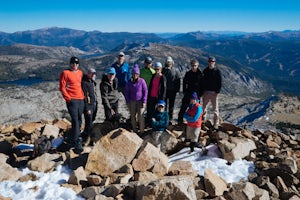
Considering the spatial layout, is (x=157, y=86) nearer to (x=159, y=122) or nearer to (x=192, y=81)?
(x=192, y=81)

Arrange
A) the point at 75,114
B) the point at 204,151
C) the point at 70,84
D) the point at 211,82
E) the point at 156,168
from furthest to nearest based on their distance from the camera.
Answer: the point at 211,82 < the point at 204,151 < the point at 75,114 < the point at 70,84 < the point at 156,168

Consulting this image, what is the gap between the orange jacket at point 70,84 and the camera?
593 inches

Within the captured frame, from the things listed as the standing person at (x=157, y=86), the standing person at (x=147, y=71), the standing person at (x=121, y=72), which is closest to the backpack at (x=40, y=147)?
the standing person at (x=121, y=72)

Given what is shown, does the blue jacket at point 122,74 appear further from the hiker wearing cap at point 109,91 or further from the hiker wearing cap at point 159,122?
the hiker wearing cap at point 159,122

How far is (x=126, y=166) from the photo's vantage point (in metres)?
14.1

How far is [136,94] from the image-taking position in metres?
17.0

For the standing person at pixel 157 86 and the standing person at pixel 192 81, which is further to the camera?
the standing person at pixel 192 81

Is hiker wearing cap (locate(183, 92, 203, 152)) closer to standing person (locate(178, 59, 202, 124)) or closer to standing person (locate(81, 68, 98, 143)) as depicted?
standing person (locate(178, 59, 202, 124))

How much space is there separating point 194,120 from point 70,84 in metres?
6.06

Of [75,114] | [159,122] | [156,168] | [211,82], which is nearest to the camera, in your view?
[156,168]

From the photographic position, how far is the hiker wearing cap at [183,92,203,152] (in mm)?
16250

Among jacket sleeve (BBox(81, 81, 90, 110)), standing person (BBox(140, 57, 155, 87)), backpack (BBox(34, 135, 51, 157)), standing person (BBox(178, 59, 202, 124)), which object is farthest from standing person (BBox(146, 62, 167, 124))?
backpack (BBox(34, 135, 51, 157))

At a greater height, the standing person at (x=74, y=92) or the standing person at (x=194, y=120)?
the standing person at (x=74, y=92)

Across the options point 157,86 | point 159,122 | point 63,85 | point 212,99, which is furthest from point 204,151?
point 63,85
